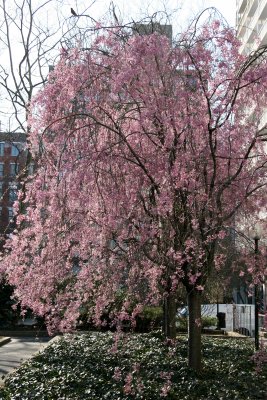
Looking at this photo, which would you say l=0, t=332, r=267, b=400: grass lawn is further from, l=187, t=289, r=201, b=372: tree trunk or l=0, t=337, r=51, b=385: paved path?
l=0, t=337, r=51, b=385: paved path

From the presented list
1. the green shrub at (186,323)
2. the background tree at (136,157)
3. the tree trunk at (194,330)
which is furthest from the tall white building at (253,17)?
the tree trunk at (194,330)

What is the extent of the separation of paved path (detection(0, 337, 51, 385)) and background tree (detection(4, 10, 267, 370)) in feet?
14.3

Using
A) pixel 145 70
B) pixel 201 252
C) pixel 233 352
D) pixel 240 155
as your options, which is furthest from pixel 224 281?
pixel 145 70

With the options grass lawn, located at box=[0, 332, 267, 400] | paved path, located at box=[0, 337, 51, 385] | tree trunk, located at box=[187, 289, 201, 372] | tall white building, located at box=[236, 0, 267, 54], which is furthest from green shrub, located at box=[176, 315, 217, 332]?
tall white building, located at box=[236, 0, 267, 54]

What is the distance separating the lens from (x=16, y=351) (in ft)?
50.8

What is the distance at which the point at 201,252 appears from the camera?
22.8 ft

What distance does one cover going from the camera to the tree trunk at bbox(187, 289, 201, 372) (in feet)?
26.7

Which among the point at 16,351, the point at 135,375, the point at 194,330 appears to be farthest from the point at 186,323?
the point at 135,375

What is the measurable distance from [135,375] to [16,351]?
840cm

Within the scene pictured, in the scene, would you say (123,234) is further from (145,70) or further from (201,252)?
(145,70)

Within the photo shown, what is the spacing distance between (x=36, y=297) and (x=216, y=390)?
2.85 m

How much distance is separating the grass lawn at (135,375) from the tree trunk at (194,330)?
16 centimetres

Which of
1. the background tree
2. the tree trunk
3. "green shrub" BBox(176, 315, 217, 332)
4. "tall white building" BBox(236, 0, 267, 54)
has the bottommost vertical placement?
"green shrub" BBox(176, 315, 217, 332)

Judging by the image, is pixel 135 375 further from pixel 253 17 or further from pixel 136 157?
pixel 253 17
